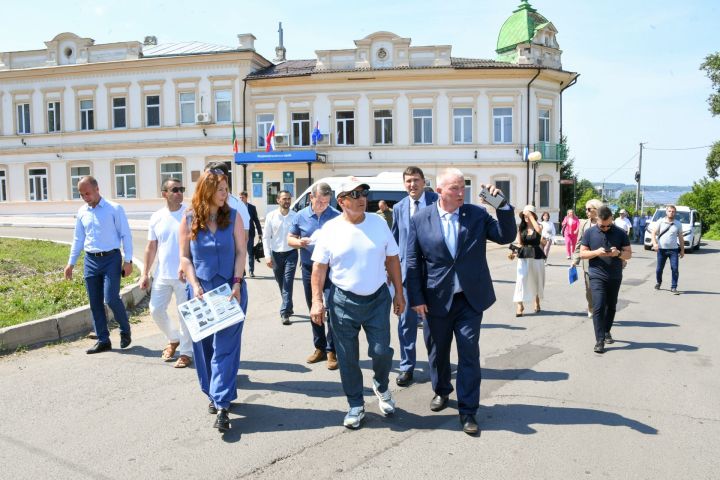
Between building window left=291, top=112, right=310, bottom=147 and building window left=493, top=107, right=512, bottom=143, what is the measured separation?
32.9 feet

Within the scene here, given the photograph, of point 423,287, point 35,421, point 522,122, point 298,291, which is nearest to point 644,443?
point 423,287

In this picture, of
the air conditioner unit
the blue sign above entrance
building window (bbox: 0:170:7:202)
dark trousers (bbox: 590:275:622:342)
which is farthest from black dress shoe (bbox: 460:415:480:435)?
building window (bbox: 0:170:7:202)

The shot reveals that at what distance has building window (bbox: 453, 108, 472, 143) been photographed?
1240 inches

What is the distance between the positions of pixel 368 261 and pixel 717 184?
136 ft

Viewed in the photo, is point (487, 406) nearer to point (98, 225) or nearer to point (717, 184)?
point (98, 225)

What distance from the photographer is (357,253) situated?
470 centimetres

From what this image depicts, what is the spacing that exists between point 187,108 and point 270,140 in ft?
17.6

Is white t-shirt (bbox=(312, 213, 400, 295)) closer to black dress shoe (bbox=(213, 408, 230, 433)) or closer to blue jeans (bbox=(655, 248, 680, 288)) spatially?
black dress shoe (bbox=(213, 408, 230, 433))

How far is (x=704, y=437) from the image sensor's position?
15.0 feet

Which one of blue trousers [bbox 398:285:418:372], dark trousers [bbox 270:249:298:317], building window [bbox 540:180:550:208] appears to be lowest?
blue trousers [bbox 398:285:418:372]

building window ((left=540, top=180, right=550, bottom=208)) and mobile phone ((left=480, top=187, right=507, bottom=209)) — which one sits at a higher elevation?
building window ((left=540, top=180, right=550, bottom=208))

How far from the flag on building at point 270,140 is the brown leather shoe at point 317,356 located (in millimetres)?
26251

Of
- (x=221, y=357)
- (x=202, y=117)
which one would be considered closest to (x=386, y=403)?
(x=221, y=357)

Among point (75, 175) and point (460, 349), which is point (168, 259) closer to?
point (460, 349)
